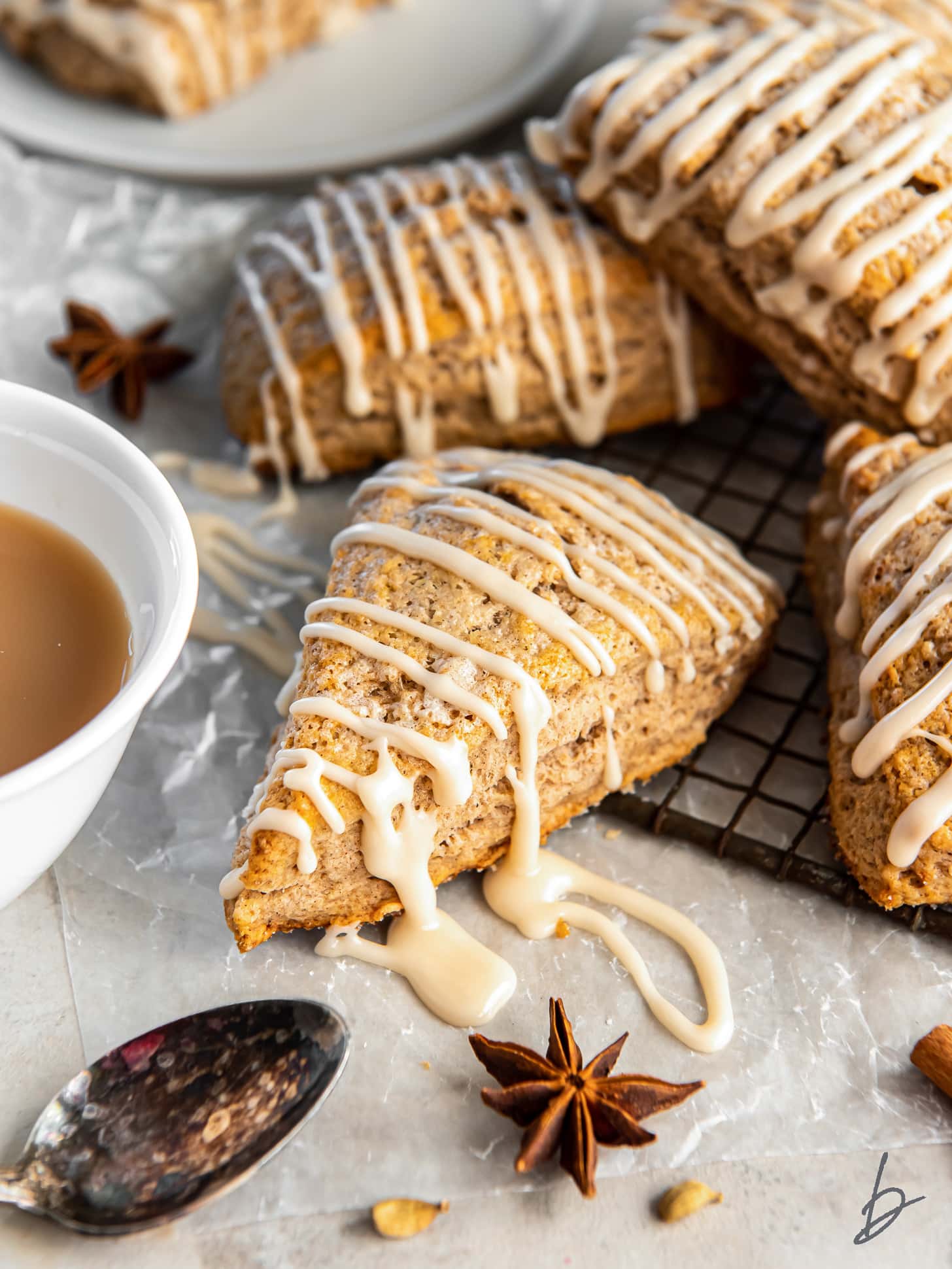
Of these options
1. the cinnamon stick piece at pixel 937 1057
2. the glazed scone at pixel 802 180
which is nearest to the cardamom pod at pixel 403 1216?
the cinnamon stick piece at pixel 937 1057

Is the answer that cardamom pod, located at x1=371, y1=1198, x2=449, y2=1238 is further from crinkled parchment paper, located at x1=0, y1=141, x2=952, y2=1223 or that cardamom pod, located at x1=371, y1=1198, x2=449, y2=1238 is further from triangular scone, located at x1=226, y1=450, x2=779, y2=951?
triangular scone, located at x1=226, y1=450, x2=779, y2=951

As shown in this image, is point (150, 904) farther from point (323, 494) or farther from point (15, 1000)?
point (323, 494)

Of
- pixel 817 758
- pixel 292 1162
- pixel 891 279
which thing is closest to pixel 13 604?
pixel 292 1162

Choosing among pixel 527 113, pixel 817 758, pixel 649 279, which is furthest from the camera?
pixel 527 113

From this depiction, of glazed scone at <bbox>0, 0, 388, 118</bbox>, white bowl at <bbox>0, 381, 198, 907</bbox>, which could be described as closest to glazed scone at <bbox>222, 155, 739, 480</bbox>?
white bowl at <bbox>0, 381, 198, 907</bbox>
